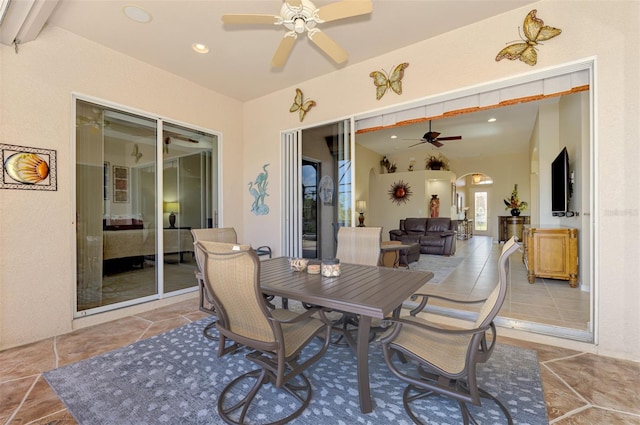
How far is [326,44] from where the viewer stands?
7.86ft

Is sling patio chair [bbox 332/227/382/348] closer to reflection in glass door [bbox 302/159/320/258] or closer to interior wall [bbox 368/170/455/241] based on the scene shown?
reflection in glass door [bbox 302/159/320/258]

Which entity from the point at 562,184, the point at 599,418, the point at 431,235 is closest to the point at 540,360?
the point at 599,418

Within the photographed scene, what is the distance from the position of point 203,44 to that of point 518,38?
10.6ft

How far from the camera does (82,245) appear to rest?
315 cm

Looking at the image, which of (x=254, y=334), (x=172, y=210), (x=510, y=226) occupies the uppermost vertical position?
(x=172, y=210)

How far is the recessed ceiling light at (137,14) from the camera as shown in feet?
8.64

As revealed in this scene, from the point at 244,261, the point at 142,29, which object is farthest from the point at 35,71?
the point at 244,261

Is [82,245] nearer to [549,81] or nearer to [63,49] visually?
[63,49]

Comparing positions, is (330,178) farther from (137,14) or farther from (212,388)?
(212,388)

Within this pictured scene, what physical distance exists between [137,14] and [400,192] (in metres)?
8.31

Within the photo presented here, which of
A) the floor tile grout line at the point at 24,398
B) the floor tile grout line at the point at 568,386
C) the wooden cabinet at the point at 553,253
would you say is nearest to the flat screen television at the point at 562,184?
the wooden cabinet at the point at 553,253

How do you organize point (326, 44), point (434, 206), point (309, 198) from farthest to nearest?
point (434, 206), point (309, 198), point (326, 44)

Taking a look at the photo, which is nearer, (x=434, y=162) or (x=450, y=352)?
(x=450, y=352)

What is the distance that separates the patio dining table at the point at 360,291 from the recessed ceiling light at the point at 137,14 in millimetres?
2699
